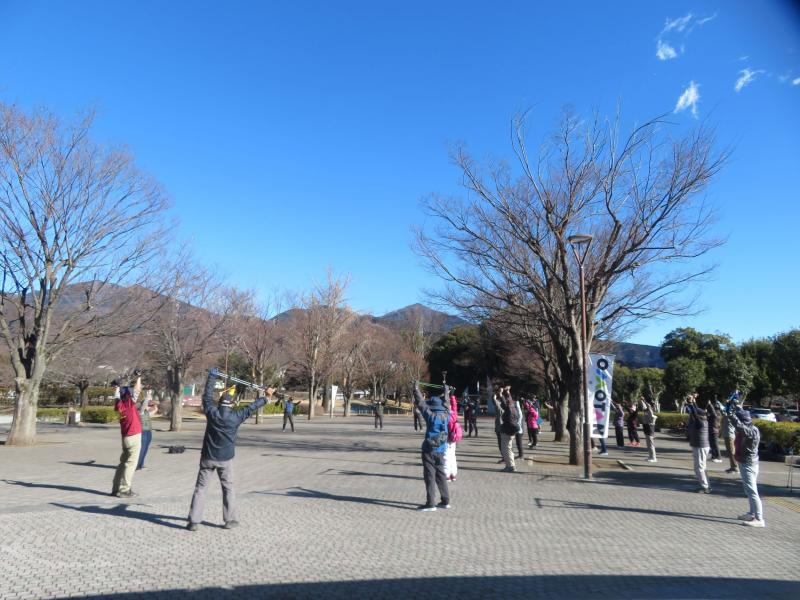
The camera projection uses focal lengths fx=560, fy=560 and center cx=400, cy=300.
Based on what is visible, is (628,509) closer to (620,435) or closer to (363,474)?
(363,474)

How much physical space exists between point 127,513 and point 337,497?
129 inches

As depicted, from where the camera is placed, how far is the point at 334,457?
1566cm

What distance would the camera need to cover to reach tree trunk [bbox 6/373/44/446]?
686 inches

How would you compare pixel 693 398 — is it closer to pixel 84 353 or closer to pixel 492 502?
pixel 492 502

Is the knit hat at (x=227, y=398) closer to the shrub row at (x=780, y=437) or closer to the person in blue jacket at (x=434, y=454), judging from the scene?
the person in blue jacket at (x=434, y=454)

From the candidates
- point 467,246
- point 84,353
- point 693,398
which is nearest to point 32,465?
point 467,246

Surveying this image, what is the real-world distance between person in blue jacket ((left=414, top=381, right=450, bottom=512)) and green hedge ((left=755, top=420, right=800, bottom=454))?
13065mm

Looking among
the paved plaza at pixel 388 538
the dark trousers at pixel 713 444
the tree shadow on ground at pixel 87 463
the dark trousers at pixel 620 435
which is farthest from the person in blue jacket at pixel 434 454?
the dark trousers at pixel 620 435

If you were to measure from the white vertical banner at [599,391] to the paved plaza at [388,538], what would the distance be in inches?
59.9

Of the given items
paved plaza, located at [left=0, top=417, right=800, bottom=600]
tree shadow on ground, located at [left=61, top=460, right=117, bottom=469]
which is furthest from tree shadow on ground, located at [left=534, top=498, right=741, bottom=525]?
tree shadow on ground, located at [left=61, top=460, right=117, bottom=469]

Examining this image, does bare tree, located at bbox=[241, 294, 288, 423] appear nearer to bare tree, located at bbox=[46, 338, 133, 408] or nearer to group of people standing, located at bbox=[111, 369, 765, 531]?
bare tree, located at bbox=[46, 338, 133, 408]

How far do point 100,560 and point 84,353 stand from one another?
30534 mm

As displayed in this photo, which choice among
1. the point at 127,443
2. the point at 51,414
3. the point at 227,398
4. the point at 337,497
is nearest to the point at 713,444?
the point at 337,497

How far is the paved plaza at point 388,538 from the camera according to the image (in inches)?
Answer: 207
